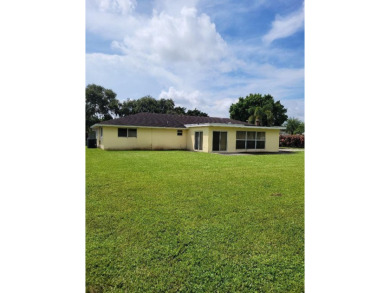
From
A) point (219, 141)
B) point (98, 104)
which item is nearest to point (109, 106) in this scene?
point (98, 104)

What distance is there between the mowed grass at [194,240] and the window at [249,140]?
11222mm

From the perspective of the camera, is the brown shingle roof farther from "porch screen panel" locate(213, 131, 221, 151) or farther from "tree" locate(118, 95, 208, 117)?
"tree" locate(118, 95, 208, 117)

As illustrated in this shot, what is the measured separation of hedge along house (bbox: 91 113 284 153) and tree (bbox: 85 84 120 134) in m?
8.13

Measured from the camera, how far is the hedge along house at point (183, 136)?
1563 cm

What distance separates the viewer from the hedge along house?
15.6 m

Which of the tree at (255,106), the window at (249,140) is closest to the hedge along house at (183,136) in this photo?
the window at (249,140)

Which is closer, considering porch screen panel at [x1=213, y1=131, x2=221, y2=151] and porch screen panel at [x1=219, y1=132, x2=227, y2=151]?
porch screen panel at [x1=213, y1=131, x2=221, y2=151]

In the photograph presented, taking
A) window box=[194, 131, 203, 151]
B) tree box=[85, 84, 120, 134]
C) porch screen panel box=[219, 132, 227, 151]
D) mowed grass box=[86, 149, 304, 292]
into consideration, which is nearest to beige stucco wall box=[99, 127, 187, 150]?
window box=[194, 131, 203, 151]

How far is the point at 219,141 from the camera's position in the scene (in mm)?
15617

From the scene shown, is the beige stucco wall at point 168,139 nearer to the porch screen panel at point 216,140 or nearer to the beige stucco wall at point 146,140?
the beige stucco wall at point 146,140

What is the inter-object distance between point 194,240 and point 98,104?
91.4ft

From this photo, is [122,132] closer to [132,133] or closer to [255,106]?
[132,133]
